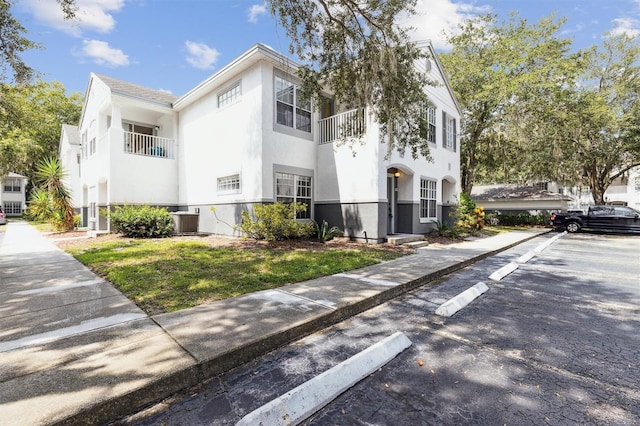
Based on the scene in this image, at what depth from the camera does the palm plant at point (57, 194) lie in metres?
14.6

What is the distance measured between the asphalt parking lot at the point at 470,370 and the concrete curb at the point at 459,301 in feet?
0.36

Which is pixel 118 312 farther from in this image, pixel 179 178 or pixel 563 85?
pixel 563 85

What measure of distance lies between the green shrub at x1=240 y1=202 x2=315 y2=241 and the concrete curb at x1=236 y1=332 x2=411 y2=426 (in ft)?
22.2

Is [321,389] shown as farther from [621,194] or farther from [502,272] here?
[621,194]

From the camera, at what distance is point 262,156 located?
1027 centimetres

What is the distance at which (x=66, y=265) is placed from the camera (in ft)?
22.5

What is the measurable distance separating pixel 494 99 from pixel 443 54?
16.7 ft

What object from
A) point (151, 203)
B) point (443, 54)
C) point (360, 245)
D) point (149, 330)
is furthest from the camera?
point (443, 54)

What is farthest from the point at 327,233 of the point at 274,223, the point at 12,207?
the point at 12,207

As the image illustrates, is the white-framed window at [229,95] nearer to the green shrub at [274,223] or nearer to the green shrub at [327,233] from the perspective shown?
the green shrub at [274,223]

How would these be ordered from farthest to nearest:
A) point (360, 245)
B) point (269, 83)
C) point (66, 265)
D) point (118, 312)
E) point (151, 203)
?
point (151, 203) → point (269, 83) → point (360, 245) → point (66, 265) → point (118, 312)

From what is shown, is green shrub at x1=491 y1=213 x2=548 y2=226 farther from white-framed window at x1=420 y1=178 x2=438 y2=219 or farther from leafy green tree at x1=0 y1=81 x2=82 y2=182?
leafy green tree at x1=0 y1=81 x2=82 y2=182

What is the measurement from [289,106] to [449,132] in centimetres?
858

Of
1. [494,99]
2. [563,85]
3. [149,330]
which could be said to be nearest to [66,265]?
[149,330]
